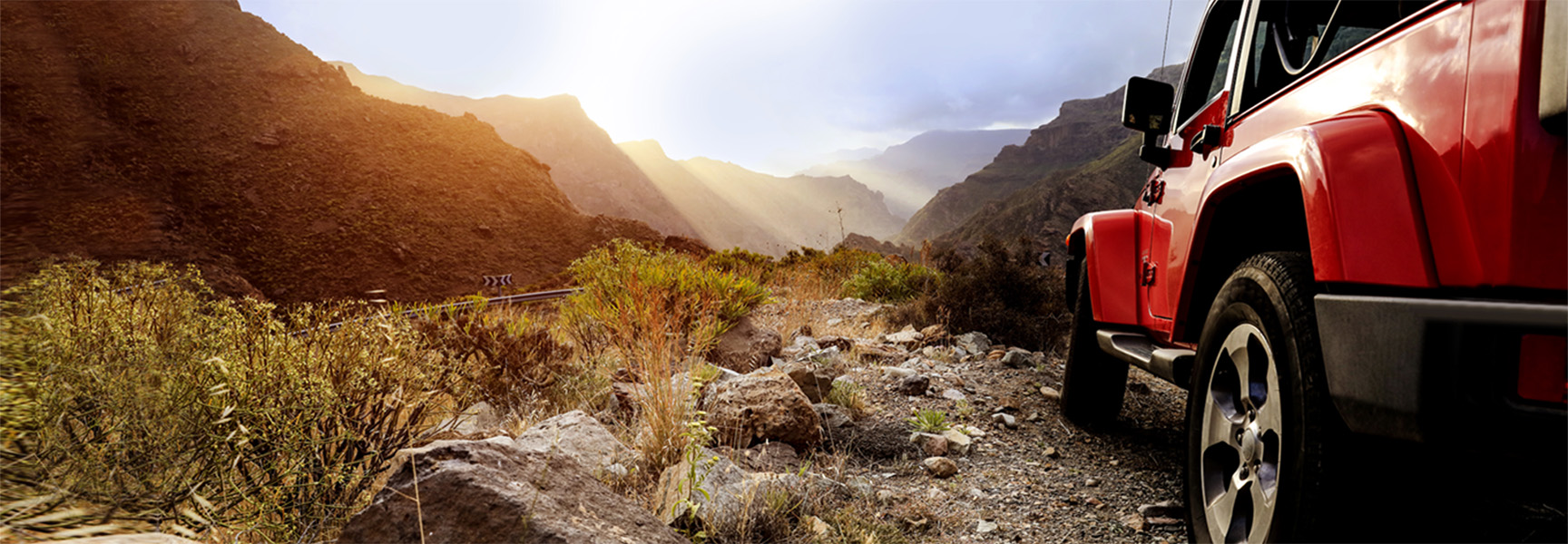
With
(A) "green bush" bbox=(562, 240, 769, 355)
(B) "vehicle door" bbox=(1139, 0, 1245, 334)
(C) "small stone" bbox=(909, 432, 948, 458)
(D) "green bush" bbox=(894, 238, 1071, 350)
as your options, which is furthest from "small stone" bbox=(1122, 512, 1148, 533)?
(D) "green bush" bbox=(894, 238, 1071, 350)

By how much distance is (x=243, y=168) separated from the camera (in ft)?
104

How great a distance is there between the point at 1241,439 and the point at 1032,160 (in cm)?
9494

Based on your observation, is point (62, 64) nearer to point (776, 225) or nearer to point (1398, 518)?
point (1398, 518)

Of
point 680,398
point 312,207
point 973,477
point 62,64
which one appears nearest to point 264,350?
point 680,398

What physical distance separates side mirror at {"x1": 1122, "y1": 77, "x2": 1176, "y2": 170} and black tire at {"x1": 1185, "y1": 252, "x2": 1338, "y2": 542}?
63.6 inches

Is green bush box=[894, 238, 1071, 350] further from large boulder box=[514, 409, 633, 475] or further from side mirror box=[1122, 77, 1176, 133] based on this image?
large boulder box=[514, 409, 633, 475]

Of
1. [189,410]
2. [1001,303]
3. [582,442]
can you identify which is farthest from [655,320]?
[1001,303]

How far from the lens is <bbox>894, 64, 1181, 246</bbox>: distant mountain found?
80375mm

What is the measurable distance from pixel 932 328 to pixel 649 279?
9.71ft

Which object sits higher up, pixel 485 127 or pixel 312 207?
pixel 485 127

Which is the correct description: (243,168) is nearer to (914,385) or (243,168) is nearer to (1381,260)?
(914,385)

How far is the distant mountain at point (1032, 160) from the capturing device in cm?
8038

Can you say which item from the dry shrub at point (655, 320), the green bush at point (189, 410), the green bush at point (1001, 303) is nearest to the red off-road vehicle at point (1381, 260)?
the dry shrub at point (655, 320)

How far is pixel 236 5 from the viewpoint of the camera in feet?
140
